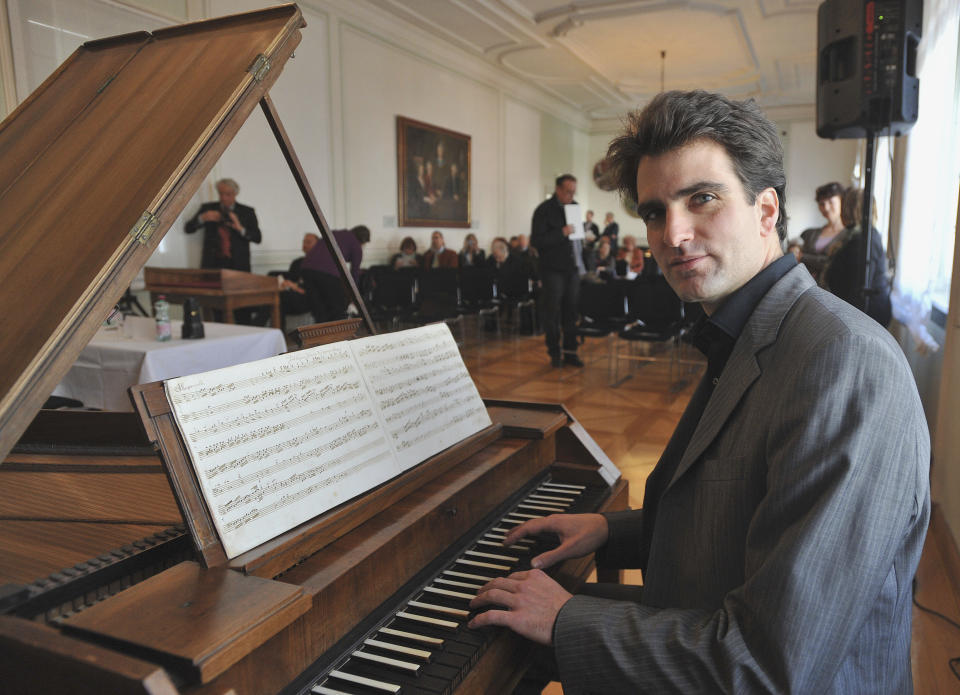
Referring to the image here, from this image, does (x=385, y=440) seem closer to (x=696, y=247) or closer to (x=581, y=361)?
(x=696, y=247)

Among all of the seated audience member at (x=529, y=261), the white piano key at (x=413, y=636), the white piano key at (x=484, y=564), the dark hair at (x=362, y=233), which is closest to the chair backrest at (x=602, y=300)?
the seated audience member at (x=529, y=261)

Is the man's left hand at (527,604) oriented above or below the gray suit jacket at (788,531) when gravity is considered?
below

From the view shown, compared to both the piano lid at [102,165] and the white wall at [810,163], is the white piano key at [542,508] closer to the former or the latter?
the piano lid at [102,165]

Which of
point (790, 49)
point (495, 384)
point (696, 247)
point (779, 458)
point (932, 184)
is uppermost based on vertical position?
point (790, 49)

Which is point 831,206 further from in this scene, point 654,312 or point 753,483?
point 753,483

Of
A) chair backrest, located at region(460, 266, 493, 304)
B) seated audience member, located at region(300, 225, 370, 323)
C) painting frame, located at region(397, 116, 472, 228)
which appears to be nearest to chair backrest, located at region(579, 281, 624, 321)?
chair backrest, located at region(460, 266, 493, 304)

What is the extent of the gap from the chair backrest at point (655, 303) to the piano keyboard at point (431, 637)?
464cm

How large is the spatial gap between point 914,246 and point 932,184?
57 centimetres

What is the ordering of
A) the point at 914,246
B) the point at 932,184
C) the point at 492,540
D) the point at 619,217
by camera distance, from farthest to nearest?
1. the point at 619,217
2. the point at 914,246
3. the point at 932,184
4. the point at 492,540

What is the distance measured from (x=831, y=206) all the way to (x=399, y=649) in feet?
15.6

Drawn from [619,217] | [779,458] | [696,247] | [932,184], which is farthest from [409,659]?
[619,217]

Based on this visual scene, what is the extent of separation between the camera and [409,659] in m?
1.03

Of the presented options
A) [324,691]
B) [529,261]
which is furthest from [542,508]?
[529,261]

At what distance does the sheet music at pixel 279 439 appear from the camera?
101 centimetres
